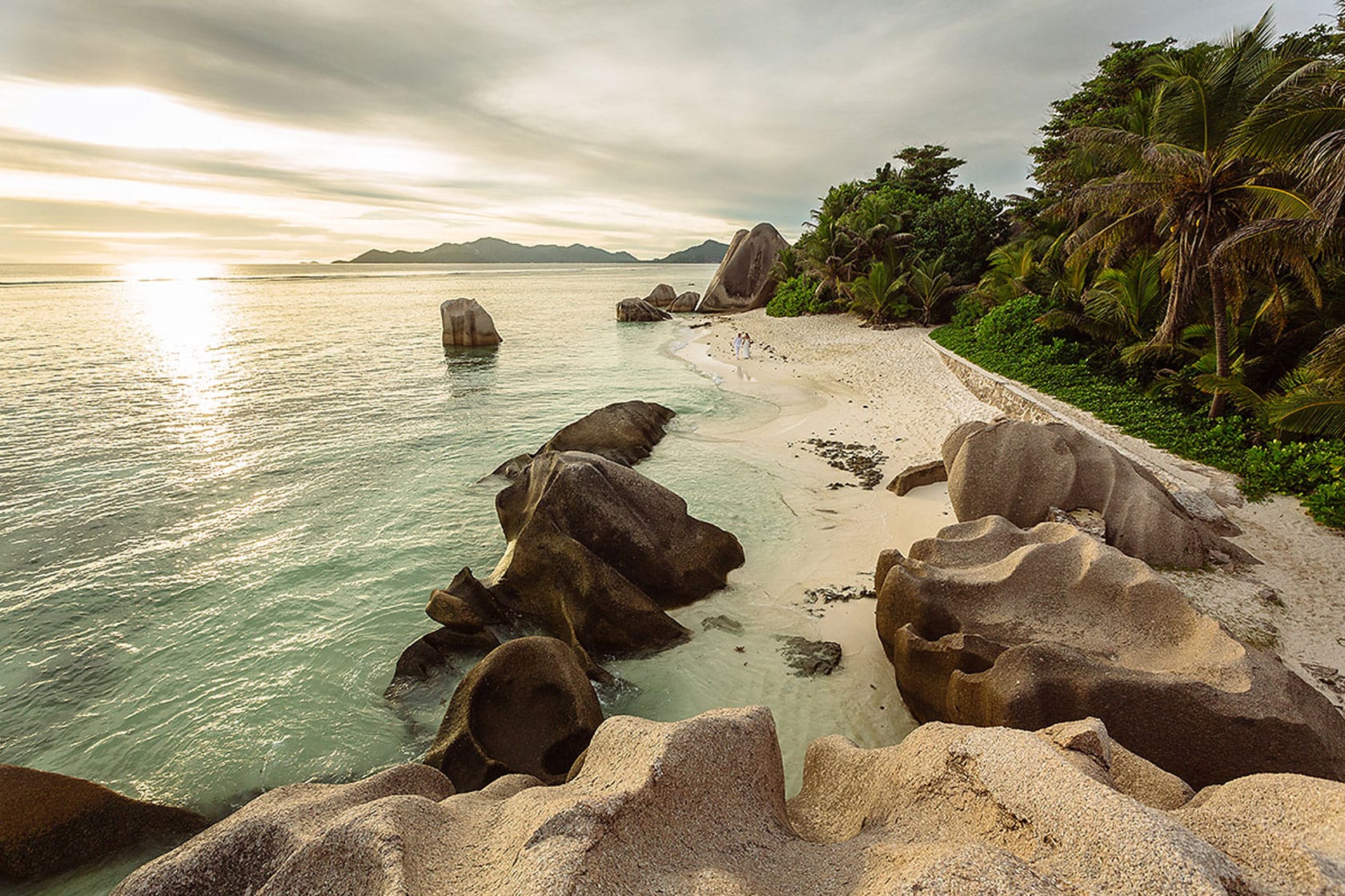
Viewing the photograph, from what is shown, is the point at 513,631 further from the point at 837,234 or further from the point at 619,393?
the point at 837,234

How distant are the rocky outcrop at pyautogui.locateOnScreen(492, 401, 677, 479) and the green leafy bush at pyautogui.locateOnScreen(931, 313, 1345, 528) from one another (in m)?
12.3

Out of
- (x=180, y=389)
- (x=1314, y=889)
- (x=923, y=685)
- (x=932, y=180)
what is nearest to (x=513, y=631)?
(x=923, y=685)

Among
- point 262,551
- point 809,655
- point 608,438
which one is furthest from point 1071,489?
point 262,551

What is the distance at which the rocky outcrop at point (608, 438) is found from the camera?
16359mm

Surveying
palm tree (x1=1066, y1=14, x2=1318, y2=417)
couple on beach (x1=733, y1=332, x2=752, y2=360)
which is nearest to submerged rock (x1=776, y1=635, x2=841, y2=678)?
palm tree (x1=1066, y1=14, x2=1318, y2=417)

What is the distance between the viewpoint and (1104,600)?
6.82 m

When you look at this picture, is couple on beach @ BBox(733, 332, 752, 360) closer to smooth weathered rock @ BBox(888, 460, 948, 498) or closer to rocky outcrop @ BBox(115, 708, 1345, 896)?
smooth weathered rock @ BBox(888, 460, 948, 498)

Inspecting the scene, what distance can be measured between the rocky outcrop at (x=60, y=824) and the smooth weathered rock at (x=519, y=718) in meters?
2.75

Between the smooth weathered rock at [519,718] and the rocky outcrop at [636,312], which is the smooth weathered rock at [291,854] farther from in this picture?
the rocky outcrop at [636,312]

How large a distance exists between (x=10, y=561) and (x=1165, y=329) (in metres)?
26.4

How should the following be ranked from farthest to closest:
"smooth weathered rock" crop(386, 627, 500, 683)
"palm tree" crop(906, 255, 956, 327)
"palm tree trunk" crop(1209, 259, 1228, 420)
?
"palm tree" crop(906, 255, 956, 327) < "palm tree trunk" crop(1209, 259, 1228, 420) < "smooth weathered rock" crop(386, 627, 500, 683)

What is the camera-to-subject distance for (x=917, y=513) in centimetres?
1210

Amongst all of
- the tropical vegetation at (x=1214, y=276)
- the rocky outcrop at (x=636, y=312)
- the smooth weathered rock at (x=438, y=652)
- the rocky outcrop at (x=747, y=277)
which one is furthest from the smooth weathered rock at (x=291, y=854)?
the rocky outcrop at (x=747, y=277)

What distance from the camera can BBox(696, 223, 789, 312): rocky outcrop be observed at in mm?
58750
